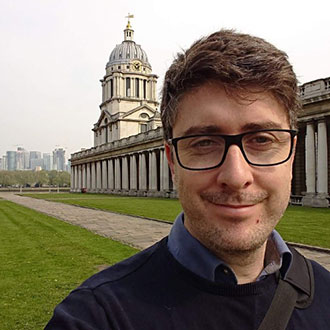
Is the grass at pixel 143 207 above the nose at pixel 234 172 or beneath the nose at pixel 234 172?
beneath

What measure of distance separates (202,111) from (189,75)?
0.53ft

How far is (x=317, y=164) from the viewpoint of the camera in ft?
102

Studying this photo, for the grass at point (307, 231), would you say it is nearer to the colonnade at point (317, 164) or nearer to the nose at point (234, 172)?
the nose at point (234, 172)

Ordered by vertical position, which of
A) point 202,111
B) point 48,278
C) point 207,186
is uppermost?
point 202,111

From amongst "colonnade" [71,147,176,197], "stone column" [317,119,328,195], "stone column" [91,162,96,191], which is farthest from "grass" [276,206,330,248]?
"stone column" [91,162,96,191]

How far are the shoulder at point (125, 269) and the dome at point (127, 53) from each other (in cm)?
9007

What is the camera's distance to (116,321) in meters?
1.46

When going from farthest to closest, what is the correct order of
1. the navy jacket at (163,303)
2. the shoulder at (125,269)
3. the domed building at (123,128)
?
the domed building at (123,128), the shoulder at (125,269), the navy jacket at (163,303)

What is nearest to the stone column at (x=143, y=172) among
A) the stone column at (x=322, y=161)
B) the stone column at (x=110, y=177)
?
the stone column at (x=110, y=177)

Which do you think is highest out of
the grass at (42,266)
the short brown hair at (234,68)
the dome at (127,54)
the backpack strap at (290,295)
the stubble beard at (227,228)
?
the dome at (127,54)

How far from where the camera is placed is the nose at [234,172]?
5.27 ft

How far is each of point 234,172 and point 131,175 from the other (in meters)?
65.4

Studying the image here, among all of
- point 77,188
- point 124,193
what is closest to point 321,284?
point 124,193

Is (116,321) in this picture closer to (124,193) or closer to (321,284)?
(321,284)
